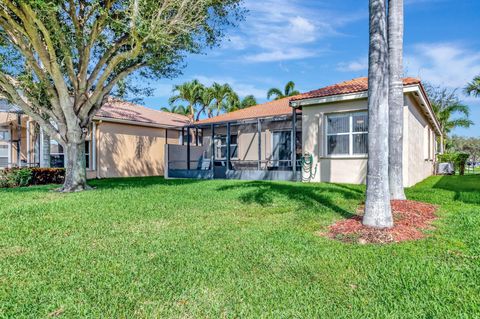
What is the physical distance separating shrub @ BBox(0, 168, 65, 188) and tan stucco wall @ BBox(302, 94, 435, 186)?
11974 mm

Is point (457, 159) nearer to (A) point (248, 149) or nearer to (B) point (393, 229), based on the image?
(A) point (248, 149)

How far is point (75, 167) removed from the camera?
11539 mm

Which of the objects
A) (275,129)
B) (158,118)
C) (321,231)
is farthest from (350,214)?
(158,118)

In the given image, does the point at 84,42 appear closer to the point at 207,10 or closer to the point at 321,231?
the point at 207,10

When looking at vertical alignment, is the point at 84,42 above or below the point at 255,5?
below

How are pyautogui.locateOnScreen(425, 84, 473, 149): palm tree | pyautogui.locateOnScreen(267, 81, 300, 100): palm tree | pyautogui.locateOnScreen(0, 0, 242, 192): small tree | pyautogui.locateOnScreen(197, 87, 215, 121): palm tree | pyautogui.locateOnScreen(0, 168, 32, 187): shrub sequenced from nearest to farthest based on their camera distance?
1. pyautogui.locateOnScreen(0, 0, 242, 192): small tree
2. pyautogui.locateOnScreen(0, 168, 32, 187): shrub
3. pyautogui.locateOnScreen(425, 84, 473, 149): palm tree
4. pyautogui.locateOnScreen(267, 81, 300, 100): palm tree
5. pyautogui.locateOnScreen(197, 87, 215, 121): palm tree

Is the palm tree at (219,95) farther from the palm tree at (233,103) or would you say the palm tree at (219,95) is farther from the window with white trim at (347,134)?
the window with white trim at (347,134)

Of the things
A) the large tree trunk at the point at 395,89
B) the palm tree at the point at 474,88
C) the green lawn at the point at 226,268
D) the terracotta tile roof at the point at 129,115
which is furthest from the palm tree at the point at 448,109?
the green lawn at the point at 226,268

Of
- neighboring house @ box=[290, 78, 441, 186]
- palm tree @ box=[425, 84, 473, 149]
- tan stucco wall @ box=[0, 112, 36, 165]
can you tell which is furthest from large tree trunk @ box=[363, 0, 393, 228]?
palm tree @ box=[425, 84, 473, 149]

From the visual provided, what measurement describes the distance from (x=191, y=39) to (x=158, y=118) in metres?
13.3

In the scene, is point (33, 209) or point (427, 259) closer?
point (427, 259)

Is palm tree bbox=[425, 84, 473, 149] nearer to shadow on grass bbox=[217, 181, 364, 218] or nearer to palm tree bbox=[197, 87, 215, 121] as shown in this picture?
palm tree bbox=[197, 87, 215, 121]

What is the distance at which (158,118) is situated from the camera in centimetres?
2427

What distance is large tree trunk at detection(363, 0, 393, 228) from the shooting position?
17.4ft
